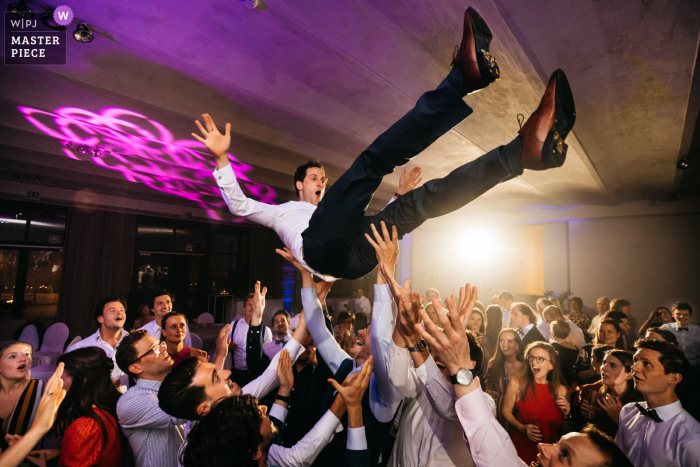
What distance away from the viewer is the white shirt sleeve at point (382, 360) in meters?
1.57

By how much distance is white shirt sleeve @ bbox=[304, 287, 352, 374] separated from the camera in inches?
76.5

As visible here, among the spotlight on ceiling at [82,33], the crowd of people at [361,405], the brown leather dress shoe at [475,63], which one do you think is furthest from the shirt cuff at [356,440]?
the spotlight on ceiling at [82,33]

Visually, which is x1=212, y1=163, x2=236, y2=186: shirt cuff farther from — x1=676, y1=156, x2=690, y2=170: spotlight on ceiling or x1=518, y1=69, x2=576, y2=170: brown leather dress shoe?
x1=676, y1=156, x2=690, y2=170: spotlight on ceiling

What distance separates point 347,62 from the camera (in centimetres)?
277

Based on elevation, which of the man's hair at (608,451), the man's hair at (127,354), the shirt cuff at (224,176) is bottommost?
the man's hair at (608,451)

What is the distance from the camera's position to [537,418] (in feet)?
7.11

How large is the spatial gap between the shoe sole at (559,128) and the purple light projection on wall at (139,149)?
12.7 ft

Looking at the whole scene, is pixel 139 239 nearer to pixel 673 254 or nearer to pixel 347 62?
pixel 347 62

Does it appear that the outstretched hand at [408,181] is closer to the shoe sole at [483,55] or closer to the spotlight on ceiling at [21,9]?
the shoe sole at [483,55]

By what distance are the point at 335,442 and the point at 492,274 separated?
28.8 ft

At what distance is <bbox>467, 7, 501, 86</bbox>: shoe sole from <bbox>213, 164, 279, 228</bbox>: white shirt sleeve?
1.22m

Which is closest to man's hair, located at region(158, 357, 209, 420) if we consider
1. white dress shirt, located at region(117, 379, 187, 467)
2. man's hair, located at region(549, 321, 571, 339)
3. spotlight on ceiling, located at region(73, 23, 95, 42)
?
white dress shirt, located at region(117, 379, 187, 467)

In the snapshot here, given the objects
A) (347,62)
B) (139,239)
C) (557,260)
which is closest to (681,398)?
(347,62)

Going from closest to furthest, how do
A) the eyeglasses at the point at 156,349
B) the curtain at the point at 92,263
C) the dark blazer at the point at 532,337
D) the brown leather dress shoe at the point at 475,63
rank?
the brown leather dress shoe at the point at 475,63 < the eyeglasses at the point at 156,349 < the dark blazer at the point at 532,337 < the curtain at the point at 92,263
